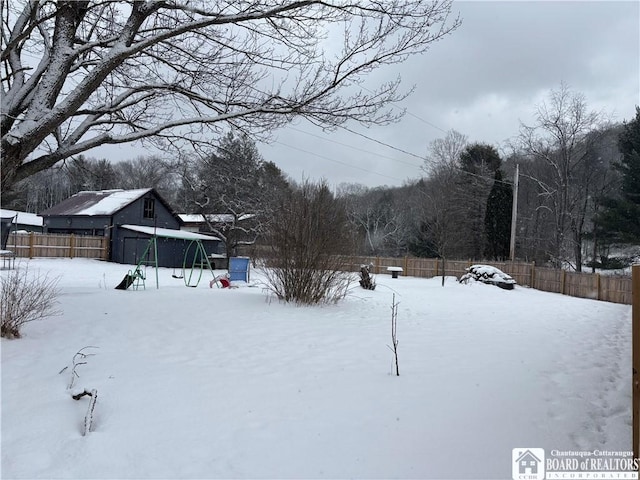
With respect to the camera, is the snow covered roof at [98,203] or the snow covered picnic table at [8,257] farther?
the snow covered roof at [98,203]

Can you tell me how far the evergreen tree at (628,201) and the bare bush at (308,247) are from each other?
18.2 metres

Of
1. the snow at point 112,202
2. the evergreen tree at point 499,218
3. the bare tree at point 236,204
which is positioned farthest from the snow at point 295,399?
the evergreen tree at point 499,218

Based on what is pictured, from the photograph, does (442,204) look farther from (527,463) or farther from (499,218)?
(527,463)

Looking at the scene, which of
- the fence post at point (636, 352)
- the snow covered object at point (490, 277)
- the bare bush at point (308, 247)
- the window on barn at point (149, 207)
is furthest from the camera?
the window on barn at point (149, 207)

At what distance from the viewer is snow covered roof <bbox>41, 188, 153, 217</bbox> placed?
91.5 feet

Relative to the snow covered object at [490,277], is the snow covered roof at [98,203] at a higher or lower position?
higher

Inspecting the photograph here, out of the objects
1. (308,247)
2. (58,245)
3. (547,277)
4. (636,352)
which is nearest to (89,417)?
(636,352)

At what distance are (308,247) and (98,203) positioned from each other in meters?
24.6

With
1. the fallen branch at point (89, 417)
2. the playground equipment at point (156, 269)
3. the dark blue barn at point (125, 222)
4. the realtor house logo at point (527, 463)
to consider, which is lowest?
the fallen branch at point (89, 417)

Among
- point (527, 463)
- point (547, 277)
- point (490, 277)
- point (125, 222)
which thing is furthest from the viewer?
point (125, 222)

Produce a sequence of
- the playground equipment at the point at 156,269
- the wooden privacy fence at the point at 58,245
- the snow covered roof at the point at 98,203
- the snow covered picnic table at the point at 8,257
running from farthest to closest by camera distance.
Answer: the snow covered roof at the point at 98,203, the wooden privacy fence at the point at 58,245, the snow covered picnic table at the point at 8,257, the playground equipment at the point at 156,269

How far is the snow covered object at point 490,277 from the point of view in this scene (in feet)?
63.8

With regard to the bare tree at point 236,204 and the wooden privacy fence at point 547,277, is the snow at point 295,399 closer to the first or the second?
the wooden privacy fence at point 547,277

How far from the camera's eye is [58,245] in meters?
25.7
